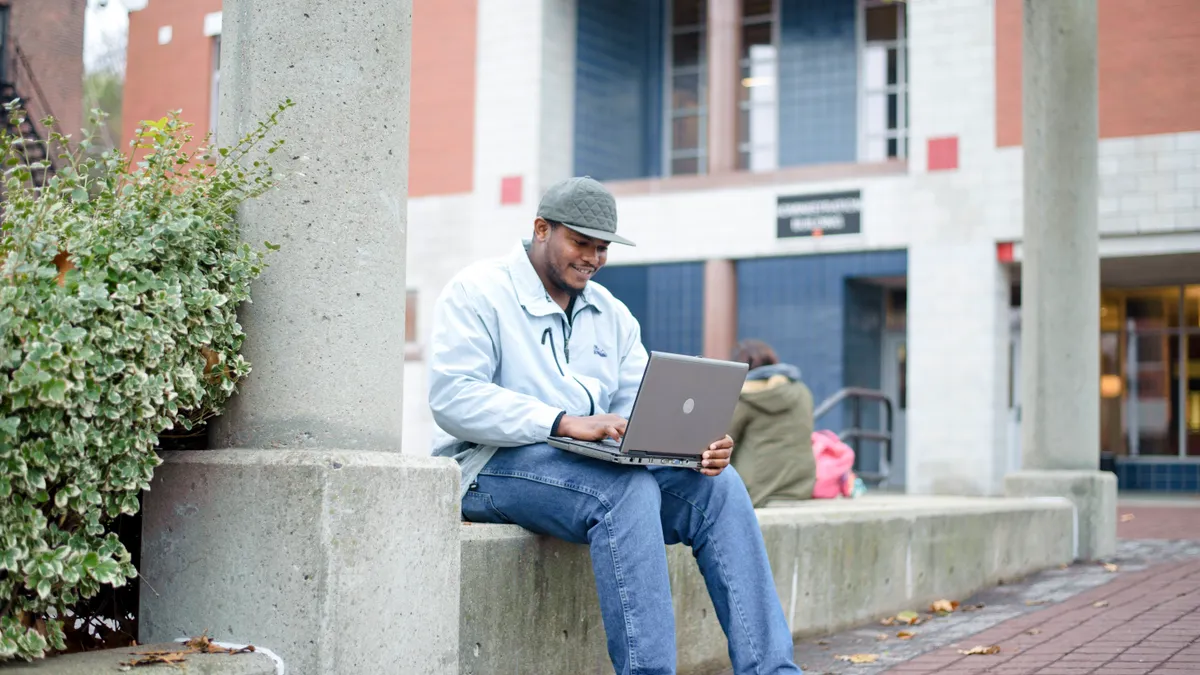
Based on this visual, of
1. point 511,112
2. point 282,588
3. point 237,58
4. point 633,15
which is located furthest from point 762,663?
point 633,15

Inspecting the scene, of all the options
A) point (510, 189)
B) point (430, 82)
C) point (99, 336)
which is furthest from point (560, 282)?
point (430, 82)

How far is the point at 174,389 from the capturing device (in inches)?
119

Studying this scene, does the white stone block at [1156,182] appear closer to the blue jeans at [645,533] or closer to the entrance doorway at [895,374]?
the entrance doorway at [895,374]

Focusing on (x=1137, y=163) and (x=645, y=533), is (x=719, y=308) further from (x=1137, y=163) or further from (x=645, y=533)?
(x=645, y=533)

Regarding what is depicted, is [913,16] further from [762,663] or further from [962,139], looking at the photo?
[762,663]

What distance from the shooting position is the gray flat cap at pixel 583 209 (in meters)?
4.26

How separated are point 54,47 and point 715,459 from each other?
288 inches

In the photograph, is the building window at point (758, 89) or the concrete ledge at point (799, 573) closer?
the concrete ledge at point (799, 573)

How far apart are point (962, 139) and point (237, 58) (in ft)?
51.4

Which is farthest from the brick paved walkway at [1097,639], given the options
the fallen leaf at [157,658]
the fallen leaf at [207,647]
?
the fallen leaf at [157,658]

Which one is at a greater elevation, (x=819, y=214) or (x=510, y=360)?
(x=819, y=214)

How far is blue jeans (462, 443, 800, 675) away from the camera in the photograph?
3.78 meters

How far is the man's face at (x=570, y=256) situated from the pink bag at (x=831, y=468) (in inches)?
205

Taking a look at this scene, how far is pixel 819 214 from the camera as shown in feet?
61.6
